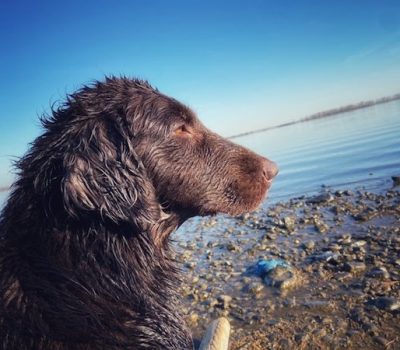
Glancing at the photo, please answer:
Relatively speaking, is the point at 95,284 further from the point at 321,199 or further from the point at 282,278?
the point at 321,199

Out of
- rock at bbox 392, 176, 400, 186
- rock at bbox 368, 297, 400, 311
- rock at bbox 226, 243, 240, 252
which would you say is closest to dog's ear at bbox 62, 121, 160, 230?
rock at bbox 368, 297, 400, 311

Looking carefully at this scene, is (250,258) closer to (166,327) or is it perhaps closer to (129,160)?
(166,327)

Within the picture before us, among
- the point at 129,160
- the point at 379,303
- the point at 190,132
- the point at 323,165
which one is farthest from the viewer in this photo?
the point at 323,165

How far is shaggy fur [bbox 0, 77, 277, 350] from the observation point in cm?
222

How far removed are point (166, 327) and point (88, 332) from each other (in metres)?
0.75

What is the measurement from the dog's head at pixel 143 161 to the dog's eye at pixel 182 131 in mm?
11

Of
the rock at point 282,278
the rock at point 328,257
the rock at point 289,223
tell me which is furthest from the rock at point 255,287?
the rock at point 289,223

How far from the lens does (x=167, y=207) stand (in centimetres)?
323

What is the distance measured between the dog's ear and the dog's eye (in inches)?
28.4

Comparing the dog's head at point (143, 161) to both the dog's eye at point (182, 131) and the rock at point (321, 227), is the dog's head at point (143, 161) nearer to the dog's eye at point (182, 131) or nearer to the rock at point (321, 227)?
the dog's eye at point (182, 131)

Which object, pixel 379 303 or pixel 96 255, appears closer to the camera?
pixel 96 255

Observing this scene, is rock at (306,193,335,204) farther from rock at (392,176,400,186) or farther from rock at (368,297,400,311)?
rock at (368,297,400,311)

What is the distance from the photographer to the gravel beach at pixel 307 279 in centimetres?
403

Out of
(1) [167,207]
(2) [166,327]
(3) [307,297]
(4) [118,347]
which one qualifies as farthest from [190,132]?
(3) [307,297]
